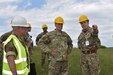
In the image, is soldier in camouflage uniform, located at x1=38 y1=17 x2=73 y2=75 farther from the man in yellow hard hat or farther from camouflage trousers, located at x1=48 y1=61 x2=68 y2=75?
the man in yellow hard hat

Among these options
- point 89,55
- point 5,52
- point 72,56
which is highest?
point 5,52

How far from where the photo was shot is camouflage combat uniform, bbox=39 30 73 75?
11914mm

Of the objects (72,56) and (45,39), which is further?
(72,56)

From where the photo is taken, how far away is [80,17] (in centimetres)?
1248

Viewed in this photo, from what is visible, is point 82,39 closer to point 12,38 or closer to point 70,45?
point 70,45

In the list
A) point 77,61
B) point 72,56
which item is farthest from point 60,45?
point 72,56

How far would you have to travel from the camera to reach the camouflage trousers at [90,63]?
40.5ft

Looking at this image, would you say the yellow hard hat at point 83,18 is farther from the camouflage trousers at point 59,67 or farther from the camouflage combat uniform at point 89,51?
the camouflage trousers at point 59,67

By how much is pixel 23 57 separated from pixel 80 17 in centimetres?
533

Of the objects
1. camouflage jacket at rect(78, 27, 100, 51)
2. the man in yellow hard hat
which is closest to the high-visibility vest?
the man in yellow hard hat

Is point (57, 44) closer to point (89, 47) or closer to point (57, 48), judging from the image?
point (57, 48)

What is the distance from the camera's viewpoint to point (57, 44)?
11.9 m

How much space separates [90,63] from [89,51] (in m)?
0.35

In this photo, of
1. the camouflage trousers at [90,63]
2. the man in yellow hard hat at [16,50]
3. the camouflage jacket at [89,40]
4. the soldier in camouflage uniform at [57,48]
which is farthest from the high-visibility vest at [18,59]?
the camouflage trousers at [90,63]
